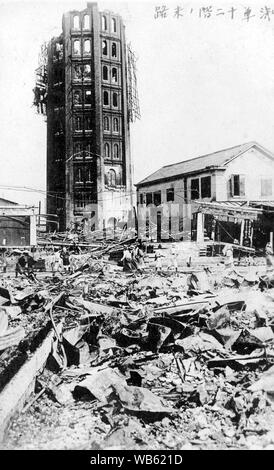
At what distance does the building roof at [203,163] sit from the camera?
25.8 m

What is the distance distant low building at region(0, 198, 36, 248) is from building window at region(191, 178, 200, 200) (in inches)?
477

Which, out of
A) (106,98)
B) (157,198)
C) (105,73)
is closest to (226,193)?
(157,198)

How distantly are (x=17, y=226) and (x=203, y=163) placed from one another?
14.7 metres

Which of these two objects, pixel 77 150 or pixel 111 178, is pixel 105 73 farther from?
pixel 111 178

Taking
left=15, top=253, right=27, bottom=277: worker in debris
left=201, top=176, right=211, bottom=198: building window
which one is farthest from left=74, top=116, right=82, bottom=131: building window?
left=15, top=253, right=27, bottom=277: worker in debris

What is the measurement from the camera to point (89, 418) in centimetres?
509

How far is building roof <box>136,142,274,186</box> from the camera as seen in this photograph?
→ 25.8 metres

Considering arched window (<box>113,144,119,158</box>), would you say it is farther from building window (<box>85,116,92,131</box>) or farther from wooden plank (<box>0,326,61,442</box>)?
wooden plank (<box>0,326,61,442</box>)

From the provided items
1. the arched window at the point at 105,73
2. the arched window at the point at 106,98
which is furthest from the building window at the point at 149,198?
the arched window at the point at 105,73

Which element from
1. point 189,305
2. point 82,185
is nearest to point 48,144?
point 82,185

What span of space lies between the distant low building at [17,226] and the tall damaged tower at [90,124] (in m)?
12.1
